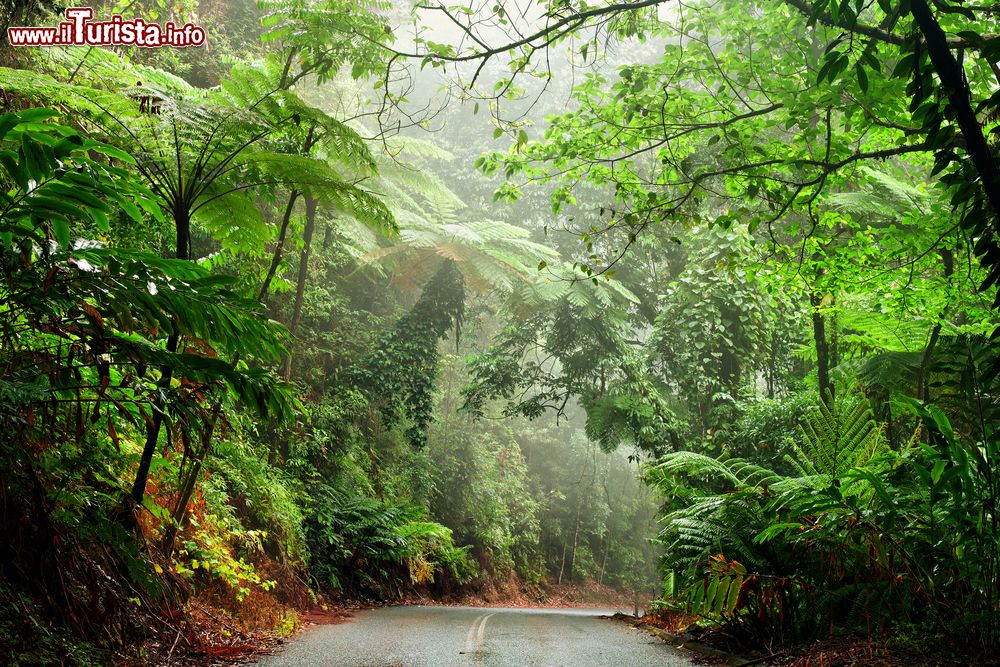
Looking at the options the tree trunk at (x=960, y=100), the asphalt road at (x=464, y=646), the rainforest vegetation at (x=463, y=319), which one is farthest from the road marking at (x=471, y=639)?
the tree trunk at (x=960, y=100)

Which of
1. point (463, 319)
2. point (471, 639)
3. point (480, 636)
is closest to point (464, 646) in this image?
point (471, 639)

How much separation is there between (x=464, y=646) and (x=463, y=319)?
10.6 meters

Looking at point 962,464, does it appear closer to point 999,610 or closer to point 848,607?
point 999,610

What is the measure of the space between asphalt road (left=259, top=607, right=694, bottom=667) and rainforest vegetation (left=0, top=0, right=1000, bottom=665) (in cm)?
60

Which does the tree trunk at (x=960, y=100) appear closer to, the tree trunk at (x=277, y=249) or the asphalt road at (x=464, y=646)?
the asphalt road at (x=464, y=646)

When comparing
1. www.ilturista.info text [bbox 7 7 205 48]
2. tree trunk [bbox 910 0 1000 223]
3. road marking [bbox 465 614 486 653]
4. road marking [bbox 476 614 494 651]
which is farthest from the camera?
www.ilturista.info text [bbox 7 7 205 48]

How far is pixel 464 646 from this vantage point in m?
6.05

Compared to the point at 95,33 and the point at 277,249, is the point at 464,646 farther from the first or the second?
the point at 95,33

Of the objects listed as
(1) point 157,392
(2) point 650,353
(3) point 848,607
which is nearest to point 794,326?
(2) point 650,353

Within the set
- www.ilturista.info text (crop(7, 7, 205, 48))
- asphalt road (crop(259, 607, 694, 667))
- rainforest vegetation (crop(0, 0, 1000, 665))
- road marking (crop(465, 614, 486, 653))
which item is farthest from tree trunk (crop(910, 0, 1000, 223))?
www.ilturista.info text (crop(7, 7, 205, 48))

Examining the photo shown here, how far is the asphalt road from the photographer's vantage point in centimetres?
508

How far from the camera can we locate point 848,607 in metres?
4.96

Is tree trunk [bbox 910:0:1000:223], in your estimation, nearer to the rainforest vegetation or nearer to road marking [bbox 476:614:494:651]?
the rainforest vegetation

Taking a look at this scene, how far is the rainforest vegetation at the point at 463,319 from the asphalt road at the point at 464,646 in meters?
0.60
